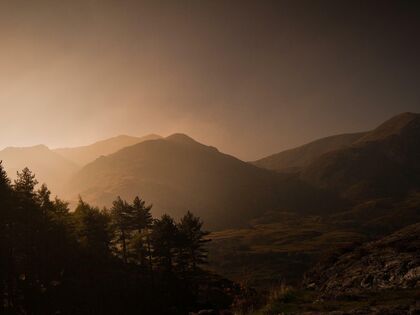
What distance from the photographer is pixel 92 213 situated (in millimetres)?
61531

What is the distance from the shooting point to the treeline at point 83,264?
149ft

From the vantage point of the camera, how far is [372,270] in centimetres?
1605

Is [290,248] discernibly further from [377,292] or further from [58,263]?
[377,292]

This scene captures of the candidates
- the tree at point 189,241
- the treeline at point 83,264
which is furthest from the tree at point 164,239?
the tree at point 189,241

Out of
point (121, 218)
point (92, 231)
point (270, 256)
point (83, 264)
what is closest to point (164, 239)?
point (121, 218)

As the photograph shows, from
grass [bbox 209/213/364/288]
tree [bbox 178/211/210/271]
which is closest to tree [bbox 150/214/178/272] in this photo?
tree [bbox 178/211/210/271]

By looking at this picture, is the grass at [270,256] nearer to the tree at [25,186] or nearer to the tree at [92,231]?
the tree at [92,231]

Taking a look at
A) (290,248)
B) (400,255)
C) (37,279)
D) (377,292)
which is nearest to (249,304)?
(377,292)

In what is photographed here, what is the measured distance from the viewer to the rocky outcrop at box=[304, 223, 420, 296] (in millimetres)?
13738

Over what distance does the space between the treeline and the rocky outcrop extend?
32.5m

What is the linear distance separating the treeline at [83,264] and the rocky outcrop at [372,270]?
107ft

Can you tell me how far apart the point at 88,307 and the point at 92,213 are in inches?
679

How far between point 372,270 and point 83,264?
→ 50404 millimetres

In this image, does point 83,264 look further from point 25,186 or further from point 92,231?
point 25,186
